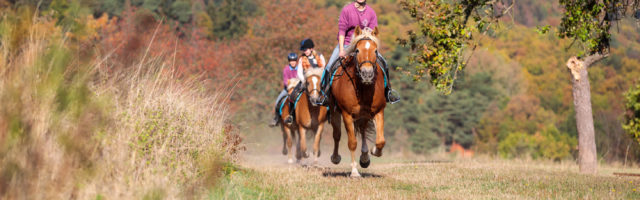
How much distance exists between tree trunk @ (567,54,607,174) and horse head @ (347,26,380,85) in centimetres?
741

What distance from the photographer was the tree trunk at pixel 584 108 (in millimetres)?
15445

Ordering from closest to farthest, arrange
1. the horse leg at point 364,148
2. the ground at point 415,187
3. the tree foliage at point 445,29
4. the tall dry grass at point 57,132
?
the tall dry grass at point 57,132
the ground at point 415,187
the horse leg at point 364,148
the tree foliage at point 445,29

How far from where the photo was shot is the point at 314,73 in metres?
13.2

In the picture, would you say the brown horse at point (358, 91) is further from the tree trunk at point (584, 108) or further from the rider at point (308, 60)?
the tree trunk at point (584, 108)

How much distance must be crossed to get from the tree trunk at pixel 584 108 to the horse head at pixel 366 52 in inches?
292

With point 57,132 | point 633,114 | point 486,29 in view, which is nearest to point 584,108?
point 486,29

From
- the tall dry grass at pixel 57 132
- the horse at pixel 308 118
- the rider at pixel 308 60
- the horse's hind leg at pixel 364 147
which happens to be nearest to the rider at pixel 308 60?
the rider at pixel 308 60

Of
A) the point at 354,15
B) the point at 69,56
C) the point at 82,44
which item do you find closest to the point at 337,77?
the point at 354,15

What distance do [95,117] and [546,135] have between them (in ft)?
208

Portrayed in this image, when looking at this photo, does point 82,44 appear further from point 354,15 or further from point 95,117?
point 354,15

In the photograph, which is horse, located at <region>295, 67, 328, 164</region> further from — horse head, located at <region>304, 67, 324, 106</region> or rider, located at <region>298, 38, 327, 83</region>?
horse head, located at <region>304, 67, 324, 106</region>

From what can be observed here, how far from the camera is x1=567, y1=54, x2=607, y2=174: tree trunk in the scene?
1545 centimetres

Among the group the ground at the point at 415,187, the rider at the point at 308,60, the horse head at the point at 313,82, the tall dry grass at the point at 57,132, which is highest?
the rider at the point at 308,60

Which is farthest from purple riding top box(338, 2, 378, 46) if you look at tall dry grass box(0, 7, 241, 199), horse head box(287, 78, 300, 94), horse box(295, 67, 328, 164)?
horse head box(287, 78, 300, 94)
